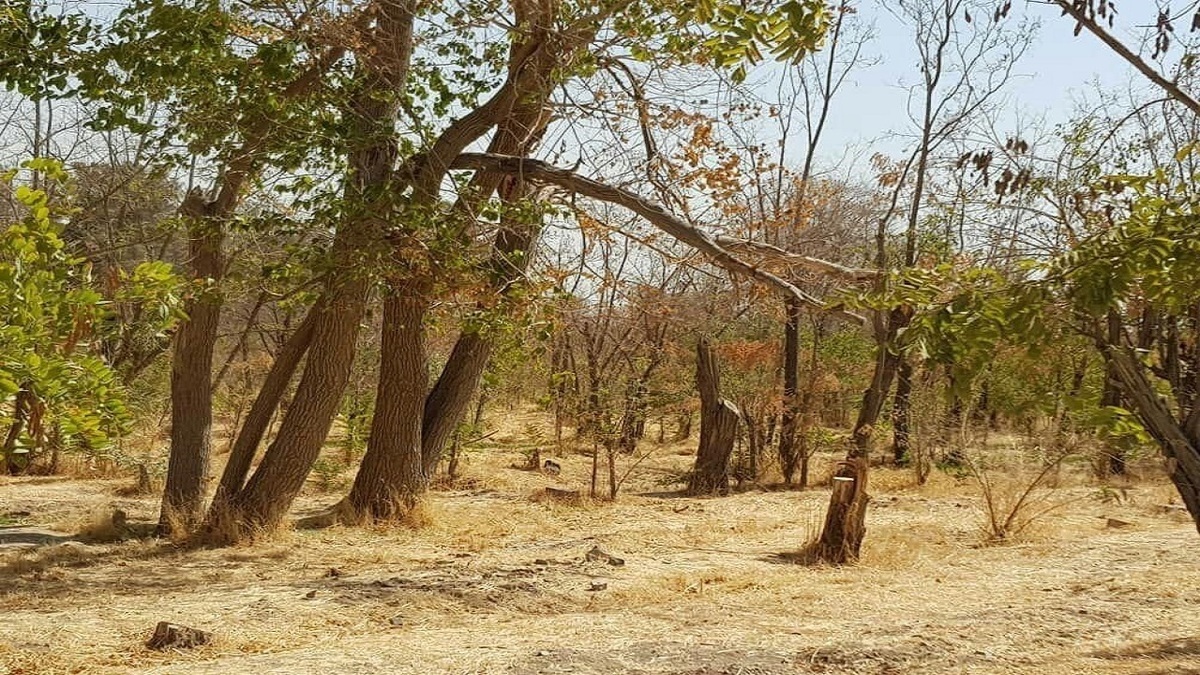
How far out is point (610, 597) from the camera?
299 inches

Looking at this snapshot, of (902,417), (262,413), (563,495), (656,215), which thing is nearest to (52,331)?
(656,215)

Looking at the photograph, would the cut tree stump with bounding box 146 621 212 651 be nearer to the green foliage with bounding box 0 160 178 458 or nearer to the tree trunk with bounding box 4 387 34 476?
the green foliage with bounding box 0 160 178 458

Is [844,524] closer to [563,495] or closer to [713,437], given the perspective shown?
[563,495]

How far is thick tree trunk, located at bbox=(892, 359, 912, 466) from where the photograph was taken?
53.3 feet

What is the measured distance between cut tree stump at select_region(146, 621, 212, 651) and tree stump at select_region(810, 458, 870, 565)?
5205 millimetres

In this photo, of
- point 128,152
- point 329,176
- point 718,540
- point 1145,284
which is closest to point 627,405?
point 718,540

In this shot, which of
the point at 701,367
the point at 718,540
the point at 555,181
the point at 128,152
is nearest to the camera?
the point at 555,181

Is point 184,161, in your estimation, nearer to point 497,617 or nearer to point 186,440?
point 186,440

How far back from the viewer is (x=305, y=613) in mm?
6898

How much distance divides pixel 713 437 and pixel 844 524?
5.99 m

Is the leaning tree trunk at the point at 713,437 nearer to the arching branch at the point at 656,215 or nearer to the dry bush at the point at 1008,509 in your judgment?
the dry bush at the point at 1008,509

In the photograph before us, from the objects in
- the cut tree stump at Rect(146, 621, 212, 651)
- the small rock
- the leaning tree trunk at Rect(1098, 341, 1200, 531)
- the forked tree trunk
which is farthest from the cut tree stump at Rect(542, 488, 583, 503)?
the leaning tree trunk at Rect(1098, 341, 1200, 531)

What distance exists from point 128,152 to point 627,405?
27.3ft

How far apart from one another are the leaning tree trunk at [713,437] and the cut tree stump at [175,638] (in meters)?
9.86
